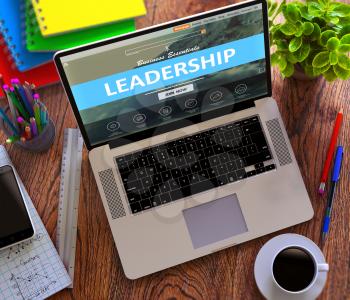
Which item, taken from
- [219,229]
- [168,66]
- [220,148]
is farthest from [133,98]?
[219,229]

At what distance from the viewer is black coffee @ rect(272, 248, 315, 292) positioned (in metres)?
0.85

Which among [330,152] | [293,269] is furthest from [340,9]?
[293,269]

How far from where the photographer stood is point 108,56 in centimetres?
89

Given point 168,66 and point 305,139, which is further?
point 305,139

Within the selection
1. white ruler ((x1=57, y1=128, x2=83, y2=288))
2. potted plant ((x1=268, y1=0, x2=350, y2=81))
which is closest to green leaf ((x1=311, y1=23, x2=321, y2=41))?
potted plant ((x1=268, y1=0, x2=350, y2=81))

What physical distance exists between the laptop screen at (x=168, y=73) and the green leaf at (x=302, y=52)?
69 millimetres

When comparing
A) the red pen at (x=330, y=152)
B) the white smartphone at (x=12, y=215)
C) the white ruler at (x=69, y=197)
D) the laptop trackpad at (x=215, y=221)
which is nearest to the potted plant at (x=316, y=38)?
the red pen at (x=330, y=152)

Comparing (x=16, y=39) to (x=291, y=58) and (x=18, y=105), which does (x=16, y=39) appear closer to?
(x=18, y=105)

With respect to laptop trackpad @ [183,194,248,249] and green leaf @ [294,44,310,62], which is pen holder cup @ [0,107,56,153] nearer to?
laptop trackpad @ [183,194,248,249]

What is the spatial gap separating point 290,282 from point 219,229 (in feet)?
0.59

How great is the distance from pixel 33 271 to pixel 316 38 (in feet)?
2.37

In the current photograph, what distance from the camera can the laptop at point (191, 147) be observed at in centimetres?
93

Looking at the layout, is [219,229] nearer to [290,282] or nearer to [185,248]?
[185,248]

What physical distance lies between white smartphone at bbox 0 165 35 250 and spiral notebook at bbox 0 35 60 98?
25 cm
